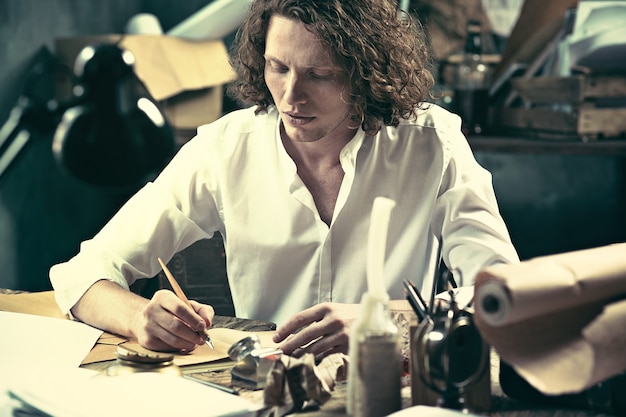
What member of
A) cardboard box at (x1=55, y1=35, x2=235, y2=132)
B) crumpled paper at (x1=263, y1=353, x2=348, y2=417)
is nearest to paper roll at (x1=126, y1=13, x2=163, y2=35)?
cardboard box at (x1=55, y1=35, x2=235, y2=132)

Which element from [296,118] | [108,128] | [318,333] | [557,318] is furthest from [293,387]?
[296,118]

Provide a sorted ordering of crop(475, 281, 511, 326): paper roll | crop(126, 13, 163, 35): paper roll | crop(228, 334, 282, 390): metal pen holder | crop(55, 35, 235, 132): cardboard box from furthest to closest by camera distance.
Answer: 1. crop(126, 13, 163, 35): paper roll
2. crop(55, 35, 235, 132): cardboard box
3. crop(228, 334, 282, 390): metal pen holder
4. crop(475, 281, 511, 326): paper roll

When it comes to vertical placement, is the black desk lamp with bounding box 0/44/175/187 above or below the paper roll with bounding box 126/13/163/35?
below

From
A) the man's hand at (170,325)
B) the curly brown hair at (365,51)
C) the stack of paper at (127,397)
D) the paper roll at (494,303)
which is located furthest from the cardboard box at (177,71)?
the paper roll at (494,303)

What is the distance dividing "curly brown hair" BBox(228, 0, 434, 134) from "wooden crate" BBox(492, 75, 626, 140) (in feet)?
2.78

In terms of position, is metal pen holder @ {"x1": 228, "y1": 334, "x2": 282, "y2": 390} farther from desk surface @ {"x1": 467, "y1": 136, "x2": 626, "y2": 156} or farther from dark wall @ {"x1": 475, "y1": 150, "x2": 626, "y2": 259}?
dark wall @ {"x1": 475, "y1": 150, "x2": 626, "y2": 259}

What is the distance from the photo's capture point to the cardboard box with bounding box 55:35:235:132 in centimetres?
292

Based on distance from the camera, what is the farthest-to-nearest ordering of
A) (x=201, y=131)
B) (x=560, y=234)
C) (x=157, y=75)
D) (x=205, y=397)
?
(x=560, y=234)
(x=157, y=75)
(x=201, y=131)
(x=205, y=397)

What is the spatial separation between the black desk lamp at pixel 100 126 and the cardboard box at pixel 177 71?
1943 mm

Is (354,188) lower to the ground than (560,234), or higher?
higher

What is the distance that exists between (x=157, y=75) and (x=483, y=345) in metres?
2.00

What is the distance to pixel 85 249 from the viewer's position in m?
1.93

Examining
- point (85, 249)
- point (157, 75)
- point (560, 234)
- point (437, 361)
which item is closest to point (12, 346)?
point (85, 249)

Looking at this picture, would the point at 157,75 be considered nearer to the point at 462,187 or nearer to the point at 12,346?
the point at 462,187
